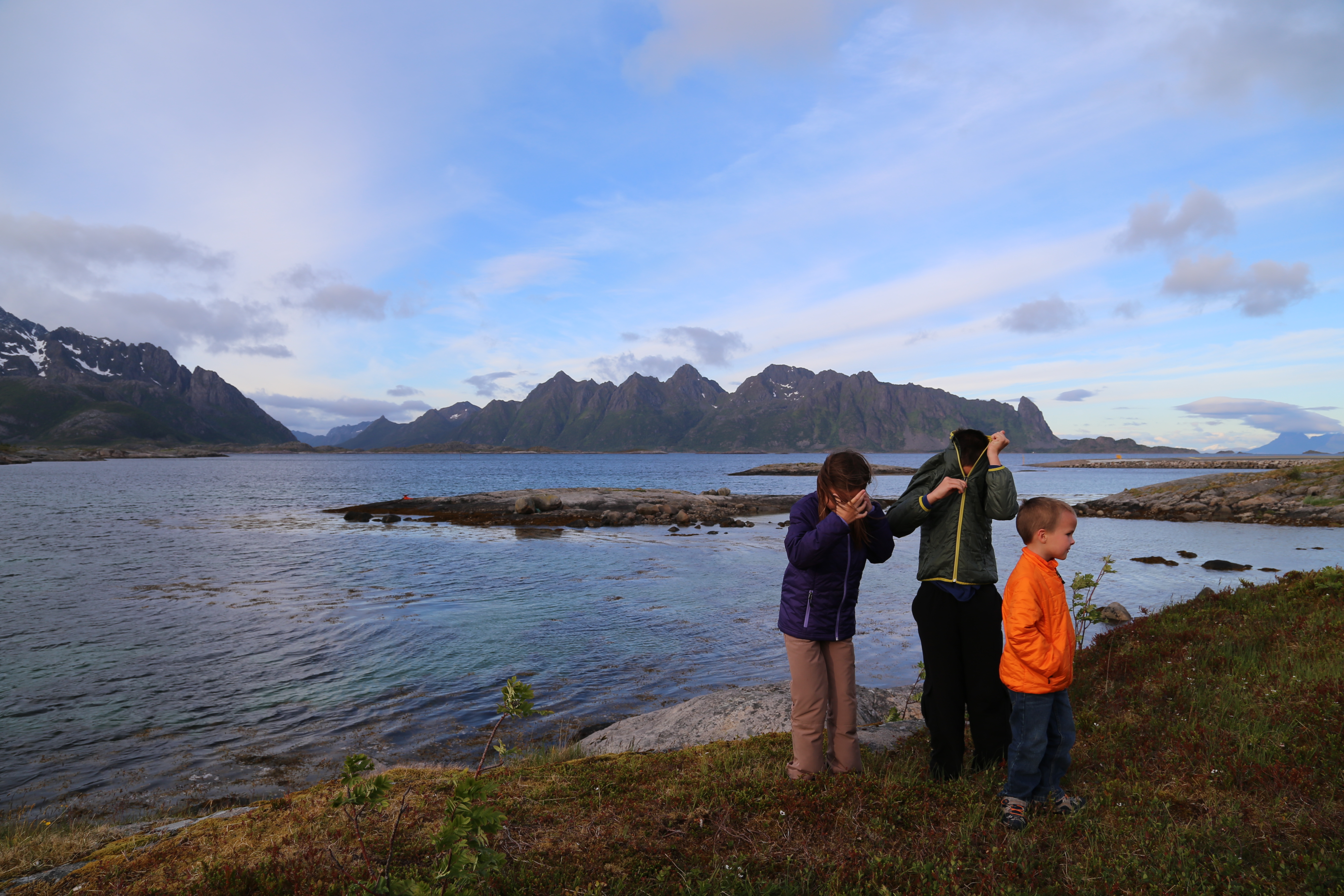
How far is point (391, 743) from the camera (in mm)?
10023

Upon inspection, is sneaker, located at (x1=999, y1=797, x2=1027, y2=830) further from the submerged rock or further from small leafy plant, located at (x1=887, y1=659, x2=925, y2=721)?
the submerged rock

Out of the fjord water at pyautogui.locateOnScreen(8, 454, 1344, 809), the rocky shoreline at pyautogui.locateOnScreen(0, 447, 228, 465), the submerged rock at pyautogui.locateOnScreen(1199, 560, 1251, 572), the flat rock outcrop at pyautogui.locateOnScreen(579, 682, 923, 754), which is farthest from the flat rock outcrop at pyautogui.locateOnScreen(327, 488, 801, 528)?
the rocky shoreline at pyautogui.locateOnScreen(0, 447, 228, 465)

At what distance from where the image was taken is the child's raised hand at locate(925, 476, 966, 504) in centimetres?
557

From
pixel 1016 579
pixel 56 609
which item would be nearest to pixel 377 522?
pixel 56 609

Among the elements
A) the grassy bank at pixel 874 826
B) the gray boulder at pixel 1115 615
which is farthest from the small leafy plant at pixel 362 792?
the gray boulder at pixel 1115 615

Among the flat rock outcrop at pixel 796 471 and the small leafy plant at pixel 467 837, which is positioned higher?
the small leafy plant at pixel 467 837

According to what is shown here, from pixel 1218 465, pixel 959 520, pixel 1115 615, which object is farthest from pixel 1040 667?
pixel 1218 465

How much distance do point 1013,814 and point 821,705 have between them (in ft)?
5.55

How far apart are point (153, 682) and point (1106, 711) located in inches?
675

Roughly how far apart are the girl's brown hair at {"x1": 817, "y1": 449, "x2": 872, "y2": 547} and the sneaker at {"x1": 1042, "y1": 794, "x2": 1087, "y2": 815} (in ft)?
8.52

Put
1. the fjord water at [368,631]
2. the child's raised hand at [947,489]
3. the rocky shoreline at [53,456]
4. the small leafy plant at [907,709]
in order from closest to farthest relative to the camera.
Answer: the child's raised hand at [947,489]
the small leafy plant at [907,709]
the fjord water at [368,631]
the rocky shoreline at [53,456]

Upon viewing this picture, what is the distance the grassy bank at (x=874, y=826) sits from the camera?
4.24 meters

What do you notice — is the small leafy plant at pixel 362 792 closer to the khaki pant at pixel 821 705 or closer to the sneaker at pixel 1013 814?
the khaki pant at pixel 821 705

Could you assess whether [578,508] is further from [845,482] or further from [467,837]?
[467,837]
